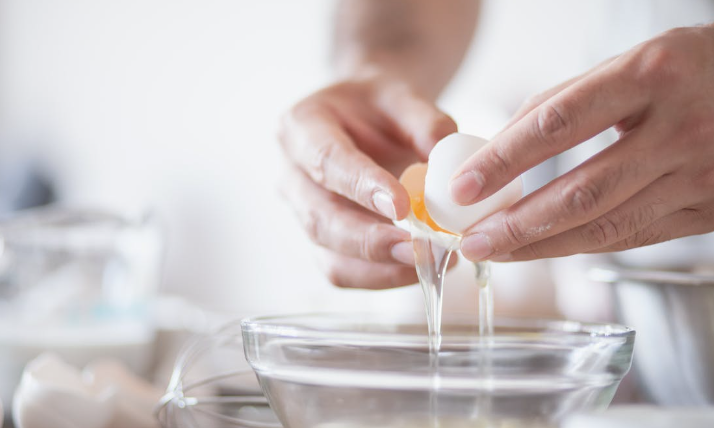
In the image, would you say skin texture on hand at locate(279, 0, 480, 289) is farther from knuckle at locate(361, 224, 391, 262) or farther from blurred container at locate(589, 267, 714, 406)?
blurred container at locate(589, 267, 714, 406)

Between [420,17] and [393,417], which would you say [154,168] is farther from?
[393,417]

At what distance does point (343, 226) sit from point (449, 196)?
19cm

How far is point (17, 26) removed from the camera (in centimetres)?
385

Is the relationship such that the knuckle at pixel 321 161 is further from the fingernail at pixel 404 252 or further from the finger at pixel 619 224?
the finger at pixel 619 224

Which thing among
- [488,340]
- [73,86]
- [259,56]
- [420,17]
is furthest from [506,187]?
[73,86]

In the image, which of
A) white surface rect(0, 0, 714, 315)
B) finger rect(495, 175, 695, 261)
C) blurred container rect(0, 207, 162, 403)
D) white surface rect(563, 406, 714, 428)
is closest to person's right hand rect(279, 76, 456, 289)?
finger rect(495, 175, 695, 261)

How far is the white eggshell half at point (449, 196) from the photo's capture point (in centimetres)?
54

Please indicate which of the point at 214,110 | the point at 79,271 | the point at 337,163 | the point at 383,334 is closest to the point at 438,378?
the point at 383,334

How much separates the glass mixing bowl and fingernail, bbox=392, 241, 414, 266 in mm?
189

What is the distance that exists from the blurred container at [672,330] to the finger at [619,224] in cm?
9

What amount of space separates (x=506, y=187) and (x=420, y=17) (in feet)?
2.57

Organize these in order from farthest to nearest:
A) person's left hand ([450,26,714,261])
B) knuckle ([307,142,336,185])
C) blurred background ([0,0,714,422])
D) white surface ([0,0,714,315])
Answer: white surface ([0,0,714,315]) → blurred background ([0,0,714,422]) → knuckle ([307,142,336,185]) → person's left hand ([450,26,714,261])

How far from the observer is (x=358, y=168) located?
2.09ft

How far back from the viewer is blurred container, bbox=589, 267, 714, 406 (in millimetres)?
602
